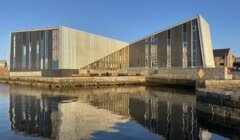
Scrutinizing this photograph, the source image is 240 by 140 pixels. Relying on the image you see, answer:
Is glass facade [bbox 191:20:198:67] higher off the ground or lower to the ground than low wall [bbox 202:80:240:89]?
higher

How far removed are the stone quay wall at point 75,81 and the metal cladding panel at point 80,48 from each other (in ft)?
29.2

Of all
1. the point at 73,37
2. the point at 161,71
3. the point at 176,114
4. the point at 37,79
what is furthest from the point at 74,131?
the point at 73,37

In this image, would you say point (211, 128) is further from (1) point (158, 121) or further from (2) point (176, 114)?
(2) point (176, 114)

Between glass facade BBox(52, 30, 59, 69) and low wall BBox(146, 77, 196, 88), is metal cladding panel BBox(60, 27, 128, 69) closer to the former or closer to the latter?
glass facade BBox(52, 30, 59, 69)

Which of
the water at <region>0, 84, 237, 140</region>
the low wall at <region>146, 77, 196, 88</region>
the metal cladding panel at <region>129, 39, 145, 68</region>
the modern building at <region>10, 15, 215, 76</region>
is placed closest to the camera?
the water at <region>0, 84, 237, 140</region>

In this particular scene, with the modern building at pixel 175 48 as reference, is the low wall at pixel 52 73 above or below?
below

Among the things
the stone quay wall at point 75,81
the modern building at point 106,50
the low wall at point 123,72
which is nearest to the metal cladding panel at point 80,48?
the modern building at point 106,50

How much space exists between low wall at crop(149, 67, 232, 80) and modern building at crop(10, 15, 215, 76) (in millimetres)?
1005

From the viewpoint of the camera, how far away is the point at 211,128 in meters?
16.9

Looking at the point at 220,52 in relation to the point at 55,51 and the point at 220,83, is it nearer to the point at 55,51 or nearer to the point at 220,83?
the point at 220,83

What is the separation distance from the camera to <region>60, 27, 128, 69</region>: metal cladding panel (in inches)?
2544

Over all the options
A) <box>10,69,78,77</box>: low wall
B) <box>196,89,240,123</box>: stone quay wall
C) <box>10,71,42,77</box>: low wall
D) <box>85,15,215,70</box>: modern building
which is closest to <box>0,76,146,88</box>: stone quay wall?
<box>10,71,42,77</box>: low wall

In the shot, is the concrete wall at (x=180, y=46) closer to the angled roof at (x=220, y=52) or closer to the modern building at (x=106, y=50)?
the modern building at (x=106, y=50)

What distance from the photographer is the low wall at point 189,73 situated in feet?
163
